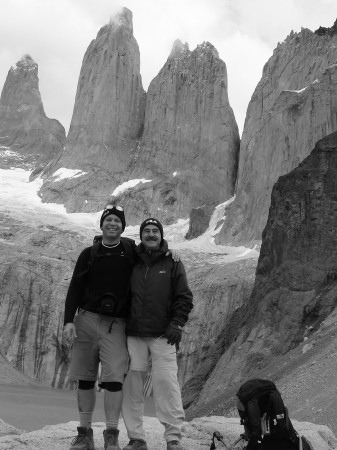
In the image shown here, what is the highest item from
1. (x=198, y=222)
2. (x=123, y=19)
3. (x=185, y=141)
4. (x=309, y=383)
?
(x=123, y=19)

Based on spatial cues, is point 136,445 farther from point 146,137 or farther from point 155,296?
point 146,137

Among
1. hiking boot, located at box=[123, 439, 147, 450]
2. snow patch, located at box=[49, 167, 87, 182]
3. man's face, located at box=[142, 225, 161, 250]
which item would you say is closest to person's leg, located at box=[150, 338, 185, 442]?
hiking boot, located at box=[123, 439, 147, 450]

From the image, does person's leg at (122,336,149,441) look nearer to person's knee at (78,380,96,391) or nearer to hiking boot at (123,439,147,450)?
hiking boot at (123,439,147,450)

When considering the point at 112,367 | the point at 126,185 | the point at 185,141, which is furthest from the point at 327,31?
the point at 112,367

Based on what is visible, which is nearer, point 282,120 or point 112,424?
point 112,424

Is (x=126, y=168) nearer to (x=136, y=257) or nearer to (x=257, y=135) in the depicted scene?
(x=257, y=135)
